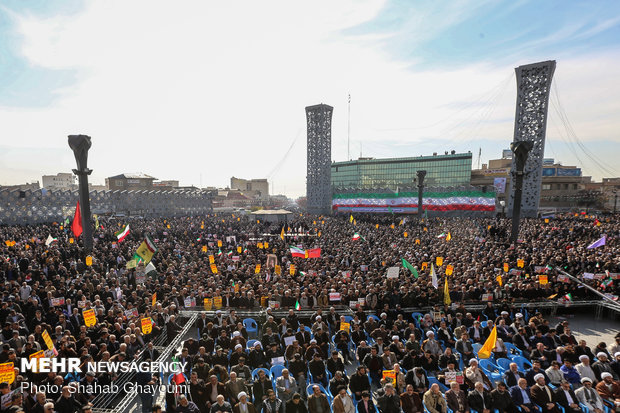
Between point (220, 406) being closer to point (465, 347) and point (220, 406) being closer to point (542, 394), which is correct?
point (542, 394)

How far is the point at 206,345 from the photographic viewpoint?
8.95 metres

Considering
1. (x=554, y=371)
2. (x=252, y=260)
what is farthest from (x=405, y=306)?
(x=252, y=260)

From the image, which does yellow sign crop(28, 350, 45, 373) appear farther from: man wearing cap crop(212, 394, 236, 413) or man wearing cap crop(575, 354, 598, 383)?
man wearing cap crop(575, 354, 598, 383)

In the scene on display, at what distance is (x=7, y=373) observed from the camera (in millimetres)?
6320

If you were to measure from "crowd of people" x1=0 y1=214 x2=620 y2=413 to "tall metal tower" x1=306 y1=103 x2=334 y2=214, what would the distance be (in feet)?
130

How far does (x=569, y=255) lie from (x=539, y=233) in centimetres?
886

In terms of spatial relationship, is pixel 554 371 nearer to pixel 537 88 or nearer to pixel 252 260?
pixel 252 260

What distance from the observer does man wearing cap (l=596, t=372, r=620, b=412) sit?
22.2 feet

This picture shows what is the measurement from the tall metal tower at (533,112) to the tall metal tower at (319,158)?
94.9 feet

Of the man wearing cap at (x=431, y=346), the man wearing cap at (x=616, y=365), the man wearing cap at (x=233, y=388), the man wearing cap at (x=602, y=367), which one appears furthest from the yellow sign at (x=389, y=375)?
the man wearing cap at (x=616, y=365)

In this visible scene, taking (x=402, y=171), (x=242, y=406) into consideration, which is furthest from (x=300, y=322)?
(x=402, y=171)

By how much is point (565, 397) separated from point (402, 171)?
8775 cm

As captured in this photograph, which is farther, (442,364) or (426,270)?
(426,270)

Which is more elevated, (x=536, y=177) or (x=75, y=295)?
(x=536, y=177)
